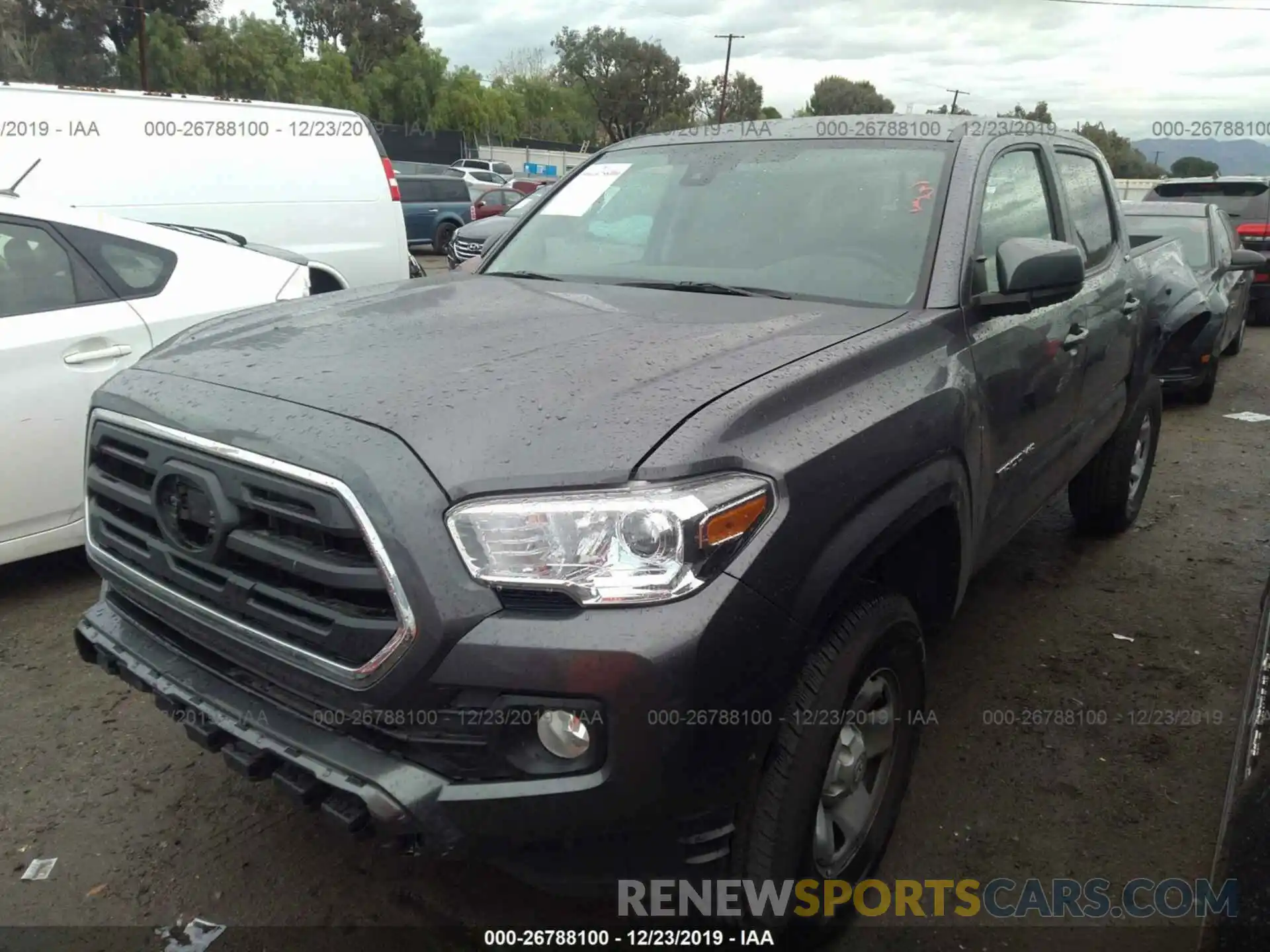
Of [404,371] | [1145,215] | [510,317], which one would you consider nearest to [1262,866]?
[404,371]

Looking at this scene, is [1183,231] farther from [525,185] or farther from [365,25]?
[365,25]

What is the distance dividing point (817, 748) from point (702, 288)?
148 cm

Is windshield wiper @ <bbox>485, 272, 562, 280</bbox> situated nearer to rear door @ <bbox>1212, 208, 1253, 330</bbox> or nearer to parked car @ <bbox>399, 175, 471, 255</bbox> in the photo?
rear door @ <bbox>1212, 208, 1253, 330</bbox>

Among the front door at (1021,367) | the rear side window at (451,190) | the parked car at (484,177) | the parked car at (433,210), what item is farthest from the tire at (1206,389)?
the parked car at (484,177)

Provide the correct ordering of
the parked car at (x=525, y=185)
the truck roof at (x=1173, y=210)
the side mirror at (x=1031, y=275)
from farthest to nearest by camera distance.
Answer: the parked car at (x=525, y=185) < the truck roof at (x=1173, y=210) < the side mirror at (x=1031, y=275)

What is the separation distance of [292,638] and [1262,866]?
170cm

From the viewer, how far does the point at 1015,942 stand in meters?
2.37

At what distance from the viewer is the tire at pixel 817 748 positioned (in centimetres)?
194

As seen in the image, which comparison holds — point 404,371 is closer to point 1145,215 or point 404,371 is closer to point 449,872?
point 449,872

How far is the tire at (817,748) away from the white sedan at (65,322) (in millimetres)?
2750

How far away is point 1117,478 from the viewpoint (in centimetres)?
472

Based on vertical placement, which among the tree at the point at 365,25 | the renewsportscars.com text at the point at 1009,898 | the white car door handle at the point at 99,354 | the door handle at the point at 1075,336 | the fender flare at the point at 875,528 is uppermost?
the tree at the point at 365,25

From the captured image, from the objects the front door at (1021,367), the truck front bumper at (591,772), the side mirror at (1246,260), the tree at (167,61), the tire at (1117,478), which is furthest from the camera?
the tree at (167,61)

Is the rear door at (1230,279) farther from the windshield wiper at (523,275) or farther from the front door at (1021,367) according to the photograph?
the windshield wiper at (523,275)
